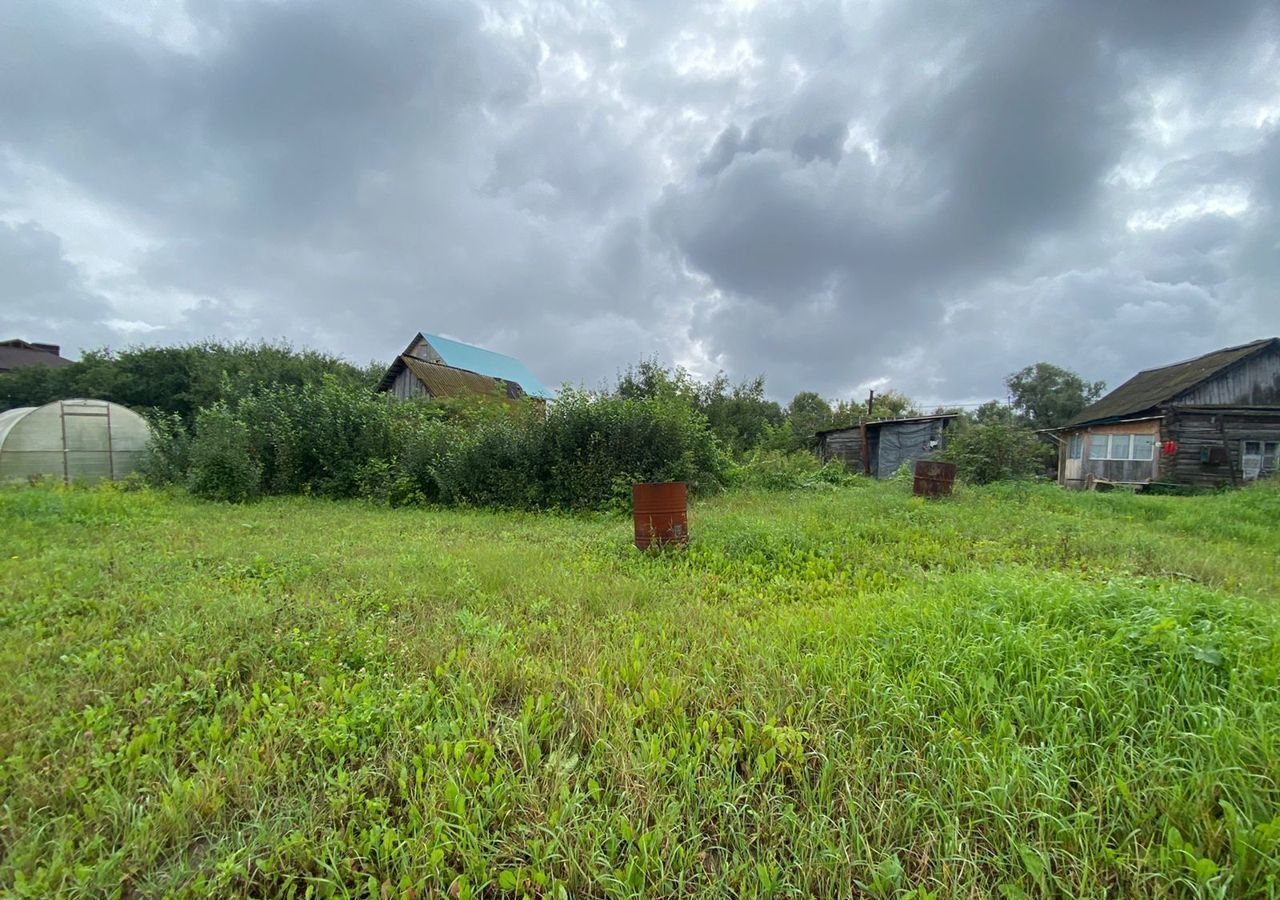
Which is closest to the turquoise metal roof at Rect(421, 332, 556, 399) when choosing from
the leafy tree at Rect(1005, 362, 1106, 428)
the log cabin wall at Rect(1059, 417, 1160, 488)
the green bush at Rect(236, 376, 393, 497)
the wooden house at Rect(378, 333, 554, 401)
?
the wooden house at Rect(378, 333, 554, 401)

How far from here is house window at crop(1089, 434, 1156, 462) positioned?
53.8 feet

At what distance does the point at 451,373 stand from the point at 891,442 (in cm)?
1953

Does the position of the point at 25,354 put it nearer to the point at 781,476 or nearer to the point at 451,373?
the point at 451,373

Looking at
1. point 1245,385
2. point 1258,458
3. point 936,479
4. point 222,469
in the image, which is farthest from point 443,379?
point 1245,385

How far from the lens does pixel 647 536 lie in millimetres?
5281

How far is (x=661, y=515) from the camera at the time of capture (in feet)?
17.3

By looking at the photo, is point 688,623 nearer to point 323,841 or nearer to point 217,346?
point 323,841

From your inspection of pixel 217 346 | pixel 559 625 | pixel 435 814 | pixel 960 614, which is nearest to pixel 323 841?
pixel 435 814

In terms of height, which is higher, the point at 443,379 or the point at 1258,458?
the point at 443,379

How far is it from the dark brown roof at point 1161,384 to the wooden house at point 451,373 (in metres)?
21.9

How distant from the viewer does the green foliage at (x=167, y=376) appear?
22.9 meters

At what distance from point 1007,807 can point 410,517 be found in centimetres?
863

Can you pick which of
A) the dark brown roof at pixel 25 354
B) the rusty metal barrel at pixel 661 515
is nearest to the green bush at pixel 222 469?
the rusty metal barrel at pixel 661 515

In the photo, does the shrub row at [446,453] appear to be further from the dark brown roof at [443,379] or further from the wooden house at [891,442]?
the wooden house at [891,442]
